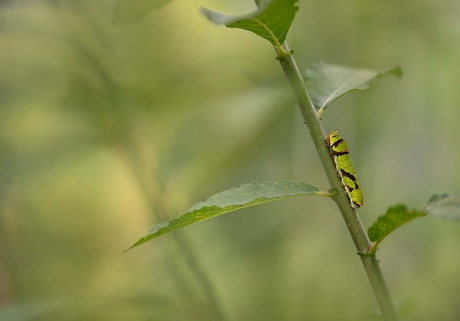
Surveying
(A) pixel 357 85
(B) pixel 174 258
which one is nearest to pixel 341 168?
(A) pixel 357 85

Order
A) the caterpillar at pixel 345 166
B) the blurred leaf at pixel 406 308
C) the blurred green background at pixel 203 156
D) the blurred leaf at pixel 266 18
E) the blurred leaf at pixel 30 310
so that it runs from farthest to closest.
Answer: the blurred green background at pixel 203 156 → the blurred leaf at pixel 30 310 → the caterpillar at pixel 345 166 → the blurred leaf at pixel 406 308 → the blurred leaf at pixel 266 18

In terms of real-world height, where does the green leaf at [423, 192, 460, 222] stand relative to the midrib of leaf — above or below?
below

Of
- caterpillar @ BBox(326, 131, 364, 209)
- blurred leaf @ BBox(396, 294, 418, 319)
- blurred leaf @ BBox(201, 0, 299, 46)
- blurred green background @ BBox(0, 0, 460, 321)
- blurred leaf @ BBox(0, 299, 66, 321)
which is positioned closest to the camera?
blurred leaf @ BBox(201, 0, 299, 46)

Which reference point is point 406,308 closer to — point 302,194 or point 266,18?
point 302,194

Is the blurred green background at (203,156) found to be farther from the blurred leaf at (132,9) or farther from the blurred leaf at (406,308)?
the blurred leaf at (406,308)

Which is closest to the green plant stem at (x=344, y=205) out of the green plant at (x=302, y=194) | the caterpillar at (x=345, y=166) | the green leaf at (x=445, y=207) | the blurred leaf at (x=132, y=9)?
the green plant at (x=302, y=194)

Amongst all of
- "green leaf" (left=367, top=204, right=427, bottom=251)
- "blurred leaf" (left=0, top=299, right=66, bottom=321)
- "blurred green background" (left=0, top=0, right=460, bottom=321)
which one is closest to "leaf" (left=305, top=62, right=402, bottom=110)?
"green leaf" (left=367, top=204, right=427, bottom=251)

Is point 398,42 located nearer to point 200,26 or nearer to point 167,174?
point 200,26

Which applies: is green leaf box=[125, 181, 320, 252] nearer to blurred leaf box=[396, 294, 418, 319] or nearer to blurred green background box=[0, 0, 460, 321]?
blurred leaf box=[396, 294, 418, 319]

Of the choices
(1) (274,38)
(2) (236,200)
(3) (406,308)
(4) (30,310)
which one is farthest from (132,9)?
(4) (30,310)
